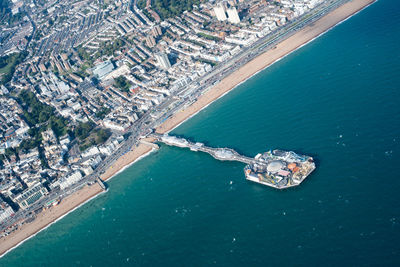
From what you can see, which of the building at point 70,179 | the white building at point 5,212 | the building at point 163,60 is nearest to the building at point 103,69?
the building at point 163,60

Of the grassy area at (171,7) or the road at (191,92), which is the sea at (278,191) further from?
the grassy area at (171,7)

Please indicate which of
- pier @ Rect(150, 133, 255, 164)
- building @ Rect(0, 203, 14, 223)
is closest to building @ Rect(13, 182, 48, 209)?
building @ Rect(0, 203, 14, 223)

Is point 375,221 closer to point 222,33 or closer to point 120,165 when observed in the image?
point 120,165

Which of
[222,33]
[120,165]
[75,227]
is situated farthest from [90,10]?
[75,227]

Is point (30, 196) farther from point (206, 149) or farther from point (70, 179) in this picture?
point (206, 149)

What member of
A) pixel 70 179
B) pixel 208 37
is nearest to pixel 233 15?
pixel 208 37
